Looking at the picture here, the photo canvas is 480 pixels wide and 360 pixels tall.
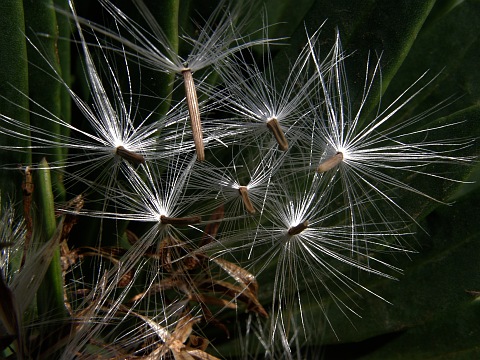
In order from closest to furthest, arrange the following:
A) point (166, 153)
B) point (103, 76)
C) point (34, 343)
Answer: point (34, 343), point (166, 153), point (103, 76)

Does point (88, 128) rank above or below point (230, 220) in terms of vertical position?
above

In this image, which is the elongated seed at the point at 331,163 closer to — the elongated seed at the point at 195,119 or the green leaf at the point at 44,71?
the elongated seed at the point at 195,119

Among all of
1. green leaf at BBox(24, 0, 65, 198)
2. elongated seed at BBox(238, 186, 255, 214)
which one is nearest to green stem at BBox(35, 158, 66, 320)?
green leaf at BBox(24, 0, 65, 198)

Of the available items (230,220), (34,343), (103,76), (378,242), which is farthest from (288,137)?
Result: (34,343)

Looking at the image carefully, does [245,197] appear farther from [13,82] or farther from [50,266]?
[13,82]

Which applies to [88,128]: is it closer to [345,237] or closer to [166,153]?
[166,153]

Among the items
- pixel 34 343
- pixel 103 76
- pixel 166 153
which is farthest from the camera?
pixel 103 76

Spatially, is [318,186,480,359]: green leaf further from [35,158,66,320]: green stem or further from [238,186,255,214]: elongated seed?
[35,158,66,320]: green stem
